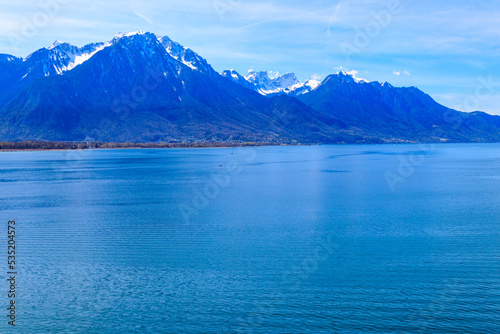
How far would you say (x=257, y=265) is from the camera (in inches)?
1763

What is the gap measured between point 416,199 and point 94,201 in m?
62.6

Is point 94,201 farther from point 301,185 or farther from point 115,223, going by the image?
point 301,185

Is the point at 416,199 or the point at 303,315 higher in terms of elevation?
the point at 416,199

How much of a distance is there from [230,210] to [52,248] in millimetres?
32064

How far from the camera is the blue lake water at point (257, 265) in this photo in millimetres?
32719

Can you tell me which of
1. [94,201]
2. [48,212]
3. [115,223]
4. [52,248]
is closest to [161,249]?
[52,248]

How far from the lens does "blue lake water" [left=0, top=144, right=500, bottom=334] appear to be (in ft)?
107

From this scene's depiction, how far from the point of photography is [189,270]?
1713 inches

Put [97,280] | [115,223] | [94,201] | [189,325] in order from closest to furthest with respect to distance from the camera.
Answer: [189,325] → [97,280] → [115,223] → [94,201]

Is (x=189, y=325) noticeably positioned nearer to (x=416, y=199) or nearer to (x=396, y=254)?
(x=396, y=254)

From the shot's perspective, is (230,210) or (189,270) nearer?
(189,270)

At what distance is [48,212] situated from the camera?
7544 cm

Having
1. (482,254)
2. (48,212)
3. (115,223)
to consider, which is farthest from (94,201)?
(482,254)

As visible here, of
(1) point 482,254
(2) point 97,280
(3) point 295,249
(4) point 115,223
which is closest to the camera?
(2) point 97,280
